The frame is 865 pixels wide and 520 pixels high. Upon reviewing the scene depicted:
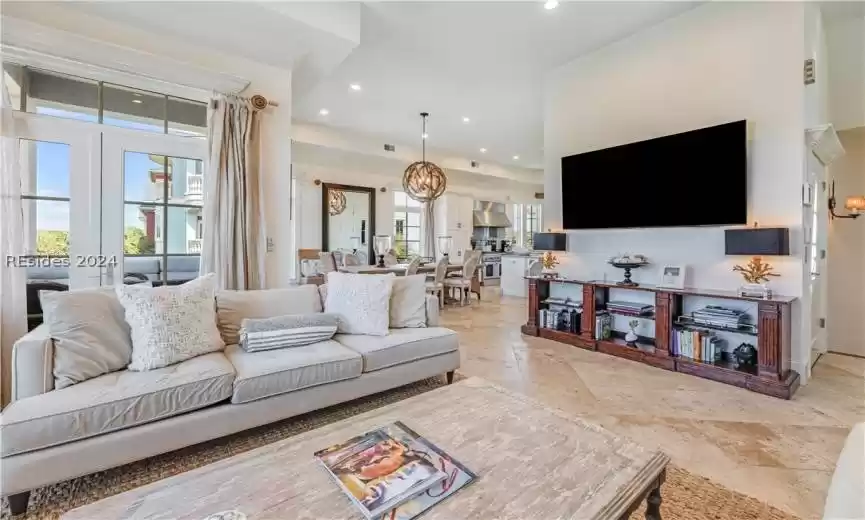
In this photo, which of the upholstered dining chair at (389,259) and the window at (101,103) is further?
the upholstered dining chair at (389,259)

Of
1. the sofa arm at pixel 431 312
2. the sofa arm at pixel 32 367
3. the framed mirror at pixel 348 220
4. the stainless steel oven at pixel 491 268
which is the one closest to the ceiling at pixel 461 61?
the framed mirror at pixel 348 220

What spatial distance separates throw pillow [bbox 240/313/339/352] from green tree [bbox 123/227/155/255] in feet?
4.95

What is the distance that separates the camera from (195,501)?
43.1 inches

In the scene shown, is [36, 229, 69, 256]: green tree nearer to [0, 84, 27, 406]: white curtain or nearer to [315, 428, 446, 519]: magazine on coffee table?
[0, 84, 27, 406]: white curtain

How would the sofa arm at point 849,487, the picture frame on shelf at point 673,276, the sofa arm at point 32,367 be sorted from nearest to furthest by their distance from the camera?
the sofa arm at point 849,487 < the sofa arm at point 32,367 < the picture frame on shelf at point 673,276

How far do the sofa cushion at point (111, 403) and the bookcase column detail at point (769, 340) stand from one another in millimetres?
3762

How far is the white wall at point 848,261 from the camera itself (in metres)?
4.11

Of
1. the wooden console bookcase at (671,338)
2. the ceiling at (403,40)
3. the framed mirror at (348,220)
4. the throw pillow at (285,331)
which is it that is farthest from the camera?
the framed mirror at (348,220)

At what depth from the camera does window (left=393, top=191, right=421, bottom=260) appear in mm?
9445

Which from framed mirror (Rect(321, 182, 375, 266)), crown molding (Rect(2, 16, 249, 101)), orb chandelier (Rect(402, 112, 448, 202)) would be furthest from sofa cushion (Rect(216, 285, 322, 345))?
framed mirror (Rect(321, 182, 375, 266))

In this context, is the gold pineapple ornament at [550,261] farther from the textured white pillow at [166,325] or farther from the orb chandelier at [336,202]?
the orb chandelier at [336,202]

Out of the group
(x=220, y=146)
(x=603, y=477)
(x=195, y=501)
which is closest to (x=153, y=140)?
(x=220, y=146)

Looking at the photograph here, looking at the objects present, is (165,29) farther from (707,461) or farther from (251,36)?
(707,461)

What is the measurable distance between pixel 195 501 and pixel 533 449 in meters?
1.09
